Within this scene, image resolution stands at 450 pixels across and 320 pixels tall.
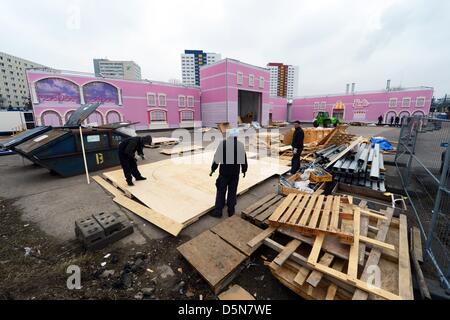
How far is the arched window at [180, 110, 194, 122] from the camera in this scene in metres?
23.3

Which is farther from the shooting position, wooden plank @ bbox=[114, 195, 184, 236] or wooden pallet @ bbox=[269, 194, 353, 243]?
wooden plank @ bbox=[114, 195, 184, 236]

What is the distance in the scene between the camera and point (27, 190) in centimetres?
508

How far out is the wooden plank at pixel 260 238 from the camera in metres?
2.63

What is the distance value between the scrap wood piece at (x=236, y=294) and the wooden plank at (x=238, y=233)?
1.42 feet

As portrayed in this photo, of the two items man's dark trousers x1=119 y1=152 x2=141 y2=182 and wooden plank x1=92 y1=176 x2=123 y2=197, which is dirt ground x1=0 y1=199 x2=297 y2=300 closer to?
wooden plank x1=92 y1=176 x2=123 y2=197

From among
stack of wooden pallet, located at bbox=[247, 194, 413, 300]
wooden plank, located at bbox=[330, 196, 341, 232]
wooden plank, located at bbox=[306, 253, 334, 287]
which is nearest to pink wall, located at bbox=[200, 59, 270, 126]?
wooden plank, located at bbox=[330, 196, 341, 232]

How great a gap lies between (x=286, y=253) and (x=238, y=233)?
826mm

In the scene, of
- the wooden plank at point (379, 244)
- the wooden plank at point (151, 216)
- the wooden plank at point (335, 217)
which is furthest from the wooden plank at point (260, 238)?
the wooden plank at point (151, 216)

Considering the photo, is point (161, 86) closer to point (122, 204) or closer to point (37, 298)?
point (122, 204)

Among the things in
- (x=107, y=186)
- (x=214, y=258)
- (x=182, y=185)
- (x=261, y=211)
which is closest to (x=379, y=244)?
(x=261, y=211)

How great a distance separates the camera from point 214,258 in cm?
246

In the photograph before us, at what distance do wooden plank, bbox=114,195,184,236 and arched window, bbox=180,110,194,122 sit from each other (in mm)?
20004

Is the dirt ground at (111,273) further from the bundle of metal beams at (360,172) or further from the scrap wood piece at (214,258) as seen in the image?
the bundle of metal beams at (360,172)
